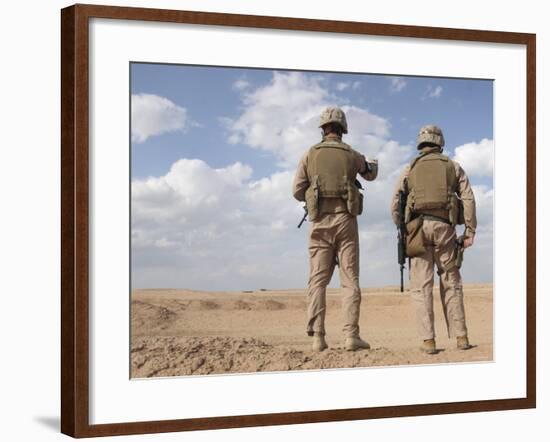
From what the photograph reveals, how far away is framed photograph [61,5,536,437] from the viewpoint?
9.20m

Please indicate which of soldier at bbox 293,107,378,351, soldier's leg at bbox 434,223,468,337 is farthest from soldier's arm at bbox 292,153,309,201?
soldier's leg at bbox 434,223,468,337

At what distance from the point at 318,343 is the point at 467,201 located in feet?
5.42

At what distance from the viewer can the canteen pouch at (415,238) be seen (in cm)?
1038

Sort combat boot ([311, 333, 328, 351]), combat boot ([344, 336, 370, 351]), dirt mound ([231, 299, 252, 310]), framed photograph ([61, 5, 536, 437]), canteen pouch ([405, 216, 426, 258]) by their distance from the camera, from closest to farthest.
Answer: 1. framed photograph ([61, 5, 536, 437])
2. dirt mound ([231, 299, 252, 310])
3. combat boot ([311, 333, 328, 351])
4. combat boot ([344, 336, 370, 351])
5. canteen pouch ([405, 216, 426, 258])

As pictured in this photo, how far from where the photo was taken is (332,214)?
10062mm

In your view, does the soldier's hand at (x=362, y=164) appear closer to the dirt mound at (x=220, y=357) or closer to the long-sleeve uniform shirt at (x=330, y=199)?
the long-sleeve uniform shirt at (x=330, y=199)

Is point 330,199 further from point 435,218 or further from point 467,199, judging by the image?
point 467,199

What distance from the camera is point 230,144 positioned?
9742 mm

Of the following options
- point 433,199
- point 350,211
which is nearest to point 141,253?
point 350,211

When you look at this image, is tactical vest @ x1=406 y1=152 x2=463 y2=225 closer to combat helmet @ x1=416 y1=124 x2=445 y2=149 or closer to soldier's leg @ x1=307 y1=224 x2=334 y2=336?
combat helmet @ x1=416 y1=124 x2=445 y2=149

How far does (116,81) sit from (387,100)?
2155 mm

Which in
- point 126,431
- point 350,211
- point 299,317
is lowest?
point 126,431

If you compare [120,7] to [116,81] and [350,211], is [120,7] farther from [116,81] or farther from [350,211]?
[350,211]

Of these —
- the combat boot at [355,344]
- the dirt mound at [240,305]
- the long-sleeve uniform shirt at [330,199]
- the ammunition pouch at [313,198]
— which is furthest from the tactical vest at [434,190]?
the dirt mound at [240,305]
